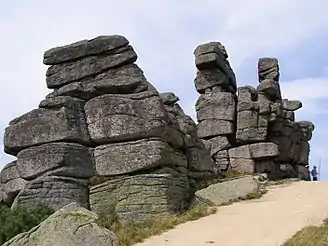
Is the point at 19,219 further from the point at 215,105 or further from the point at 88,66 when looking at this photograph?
the point at 215,105

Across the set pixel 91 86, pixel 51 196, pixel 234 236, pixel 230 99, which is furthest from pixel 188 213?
pixel 230 99

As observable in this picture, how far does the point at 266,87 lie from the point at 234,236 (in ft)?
42.1

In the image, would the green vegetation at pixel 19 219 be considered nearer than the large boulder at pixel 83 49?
Yes

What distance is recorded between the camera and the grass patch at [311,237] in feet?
37.0

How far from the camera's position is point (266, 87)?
80.6 ft

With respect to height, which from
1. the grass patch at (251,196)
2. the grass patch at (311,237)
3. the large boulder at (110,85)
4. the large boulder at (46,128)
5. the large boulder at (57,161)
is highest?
the large boulder at (110,85)

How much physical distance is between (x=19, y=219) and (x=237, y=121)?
1176 cm

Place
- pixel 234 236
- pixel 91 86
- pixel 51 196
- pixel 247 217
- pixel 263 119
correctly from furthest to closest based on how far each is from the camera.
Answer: pixel 263 119
pixel 91 86
pixel 51 196
pixel 247 217
pixel 234 236

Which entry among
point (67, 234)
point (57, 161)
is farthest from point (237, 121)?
point (67, 234)

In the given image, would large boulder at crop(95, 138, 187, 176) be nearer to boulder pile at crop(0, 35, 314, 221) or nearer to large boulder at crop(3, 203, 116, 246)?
boulder pile at crop(0, 35, 314, 221)

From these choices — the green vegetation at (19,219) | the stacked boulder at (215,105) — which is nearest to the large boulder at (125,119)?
the green vegetation at (19,219)

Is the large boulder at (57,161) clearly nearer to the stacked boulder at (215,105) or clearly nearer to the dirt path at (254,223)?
the dirt path at (254,223)

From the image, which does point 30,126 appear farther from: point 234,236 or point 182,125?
point 234,236

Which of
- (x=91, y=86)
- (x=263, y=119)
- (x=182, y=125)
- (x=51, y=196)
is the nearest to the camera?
(x=51, y=196)
